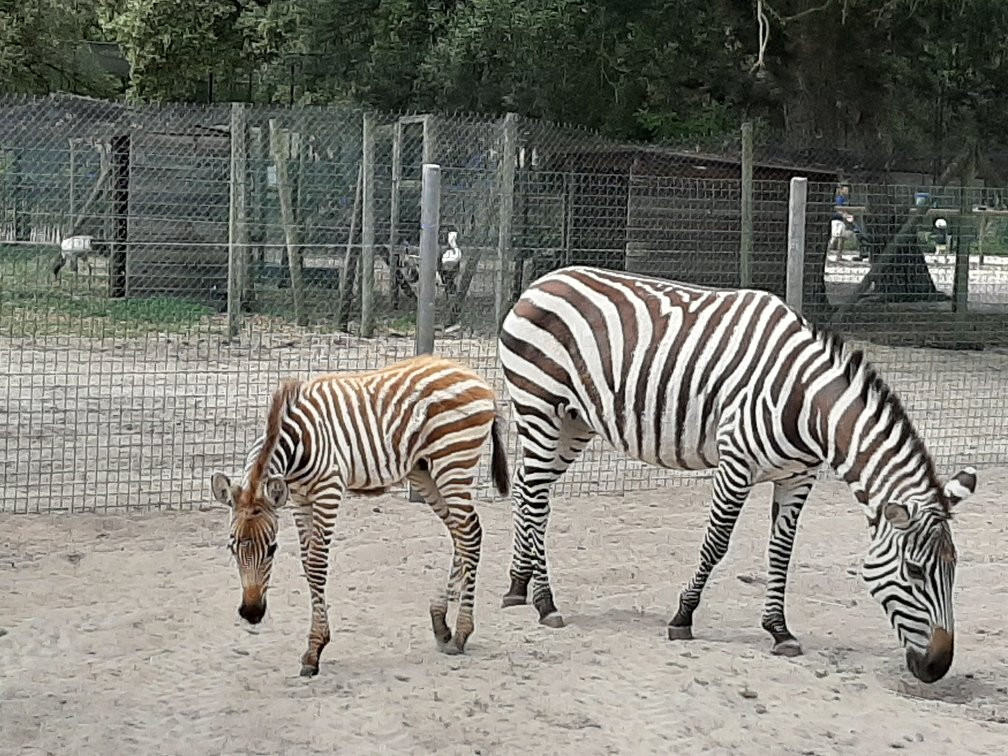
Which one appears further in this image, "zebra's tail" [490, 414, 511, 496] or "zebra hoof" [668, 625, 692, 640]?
"zebra's tail" [490, 414, 511, 496]

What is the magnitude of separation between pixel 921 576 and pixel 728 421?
3.44ft

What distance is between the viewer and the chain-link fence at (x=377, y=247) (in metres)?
11.5

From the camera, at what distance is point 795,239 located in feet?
29.0

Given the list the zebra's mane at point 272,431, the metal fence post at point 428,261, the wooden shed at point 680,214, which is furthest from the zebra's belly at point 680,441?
the wooden shed at point 680,214

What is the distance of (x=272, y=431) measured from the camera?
529 centimetres

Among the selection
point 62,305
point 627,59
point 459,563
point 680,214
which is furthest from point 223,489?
point 627,59

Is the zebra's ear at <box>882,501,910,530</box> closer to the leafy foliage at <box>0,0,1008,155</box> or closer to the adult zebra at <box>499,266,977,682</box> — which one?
the adult zebra at <box>499,266,977,682</box>

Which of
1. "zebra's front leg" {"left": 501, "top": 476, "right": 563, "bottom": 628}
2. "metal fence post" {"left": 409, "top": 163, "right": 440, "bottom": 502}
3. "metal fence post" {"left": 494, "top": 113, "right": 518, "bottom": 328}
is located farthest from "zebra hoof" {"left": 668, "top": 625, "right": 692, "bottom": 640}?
"metal fence post" {"left": 494, "top": 113, "right": 518, "bottom": 328}

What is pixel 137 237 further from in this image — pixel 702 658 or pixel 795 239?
pixel 702 658

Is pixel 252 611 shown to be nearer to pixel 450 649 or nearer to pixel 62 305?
pixel 450 649

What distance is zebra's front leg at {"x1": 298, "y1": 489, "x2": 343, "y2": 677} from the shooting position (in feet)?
17.7

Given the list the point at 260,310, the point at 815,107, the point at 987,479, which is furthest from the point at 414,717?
the point at 815,107

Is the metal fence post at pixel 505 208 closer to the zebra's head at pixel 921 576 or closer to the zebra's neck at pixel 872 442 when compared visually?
the zebra's neck at pixel 872 442

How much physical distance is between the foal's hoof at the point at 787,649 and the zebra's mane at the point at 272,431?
88.4 inches
